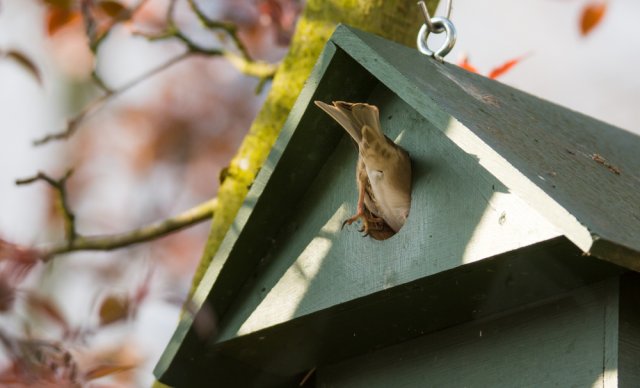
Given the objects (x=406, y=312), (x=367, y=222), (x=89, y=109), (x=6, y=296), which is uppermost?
(x=89, y=109)

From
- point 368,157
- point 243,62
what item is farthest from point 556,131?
point 243,62

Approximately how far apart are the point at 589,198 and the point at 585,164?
0.88 feet

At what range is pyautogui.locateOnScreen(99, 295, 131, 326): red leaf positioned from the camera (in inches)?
75.3

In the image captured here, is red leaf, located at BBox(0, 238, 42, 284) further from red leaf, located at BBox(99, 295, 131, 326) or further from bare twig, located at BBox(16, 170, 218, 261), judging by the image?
bare twig, located at BBox(16, 170, 218, 261)

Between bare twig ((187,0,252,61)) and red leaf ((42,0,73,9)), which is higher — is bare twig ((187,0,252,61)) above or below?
above

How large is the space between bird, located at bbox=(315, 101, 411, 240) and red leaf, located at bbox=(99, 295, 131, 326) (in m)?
0.50

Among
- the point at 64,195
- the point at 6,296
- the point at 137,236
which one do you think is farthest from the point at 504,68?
the point at 6,296

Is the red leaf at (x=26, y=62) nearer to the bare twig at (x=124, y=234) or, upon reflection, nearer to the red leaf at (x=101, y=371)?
the bare twig at (x=124, y=234)

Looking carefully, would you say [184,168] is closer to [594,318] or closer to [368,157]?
[368,157]

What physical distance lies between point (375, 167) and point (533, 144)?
12.2 inches

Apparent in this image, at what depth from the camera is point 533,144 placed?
202 centimetres

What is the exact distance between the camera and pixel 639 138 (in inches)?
110

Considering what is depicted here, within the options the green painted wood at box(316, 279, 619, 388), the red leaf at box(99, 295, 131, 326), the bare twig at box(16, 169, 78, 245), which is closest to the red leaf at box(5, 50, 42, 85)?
the bare twig at box(16, 169, 78, 245)

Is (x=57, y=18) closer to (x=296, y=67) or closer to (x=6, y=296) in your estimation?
(x=296, y=67)
